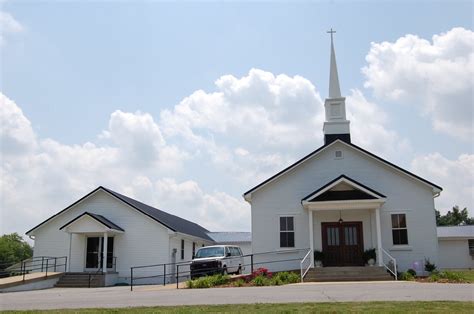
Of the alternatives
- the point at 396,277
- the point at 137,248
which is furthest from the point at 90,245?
the point at 396,277

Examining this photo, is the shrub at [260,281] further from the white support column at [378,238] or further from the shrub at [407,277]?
the white support column at [378,238]

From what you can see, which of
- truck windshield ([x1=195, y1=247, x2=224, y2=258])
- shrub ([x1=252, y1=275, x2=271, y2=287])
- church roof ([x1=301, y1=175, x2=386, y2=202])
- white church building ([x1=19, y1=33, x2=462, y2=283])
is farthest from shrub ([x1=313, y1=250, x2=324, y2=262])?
shrub ([x1=252, y1=275, x2=271, y2=287])

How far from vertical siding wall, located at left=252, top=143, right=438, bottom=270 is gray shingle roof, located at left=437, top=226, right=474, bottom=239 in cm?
1654

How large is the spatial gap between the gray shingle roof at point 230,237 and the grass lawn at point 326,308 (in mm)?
34040

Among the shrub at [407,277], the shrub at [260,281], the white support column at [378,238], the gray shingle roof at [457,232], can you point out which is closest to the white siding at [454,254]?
the gray shingle roof at [457,232]

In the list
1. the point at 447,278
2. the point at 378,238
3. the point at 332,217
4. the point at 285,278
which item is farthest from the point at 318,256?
the point at 447,278

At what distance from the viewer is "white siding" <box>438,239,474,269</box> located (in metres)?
39.7

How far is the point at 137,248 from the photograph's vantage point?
1209 inches

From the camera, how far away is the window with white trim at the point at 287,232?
25.9 meters

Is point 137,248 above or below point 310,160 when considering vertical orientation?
below

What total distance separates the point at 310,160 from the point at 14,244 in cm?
6380

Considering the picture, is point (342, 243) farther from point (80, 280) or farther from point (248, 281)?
point (80, 280)

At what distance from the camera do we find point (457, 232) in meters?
41.3

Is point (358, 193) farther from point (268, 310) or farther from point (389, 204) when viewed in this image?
point (268, 310)
